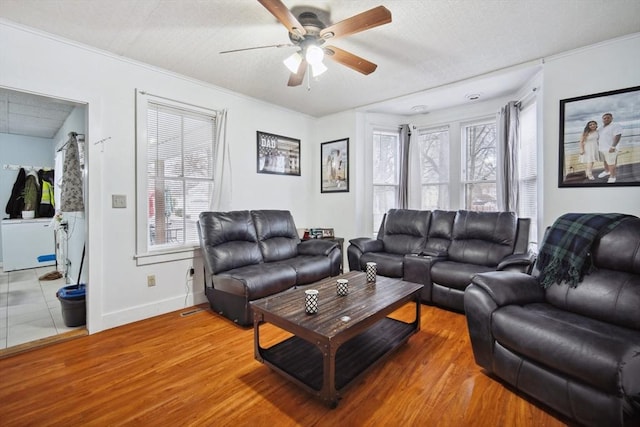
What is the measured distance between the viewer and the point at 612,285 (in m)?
1.77

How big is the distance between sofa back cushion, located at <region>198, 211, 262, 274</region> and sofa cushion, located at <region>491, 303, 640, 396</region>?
244 centimetres

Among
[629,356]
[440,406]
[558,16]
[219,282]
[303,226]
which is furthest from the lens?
[303,226]

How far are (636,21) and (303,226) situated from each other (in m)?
4.21

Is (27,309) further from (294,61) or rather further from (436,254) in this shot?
(436,254)

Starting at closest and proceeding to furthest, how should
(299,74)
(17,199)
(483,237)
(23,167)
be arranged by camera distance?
(299,74), (483,237), (17,199), (23,167)

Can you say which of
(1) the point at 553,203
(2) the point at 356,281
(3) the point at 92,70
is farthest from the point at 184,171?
(1) the point at 553,203

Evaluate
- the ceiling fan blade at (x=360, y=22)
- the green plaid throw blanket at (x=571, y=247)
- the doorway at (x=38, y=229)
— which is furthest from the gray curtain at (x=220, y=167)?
the green plaid throw blanket at (x=571, y=247)

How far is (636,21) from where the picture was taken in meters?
2.32

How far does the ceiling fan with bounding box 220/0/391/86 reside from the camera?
1.74 m

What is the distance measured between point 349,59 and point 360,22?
0.52m

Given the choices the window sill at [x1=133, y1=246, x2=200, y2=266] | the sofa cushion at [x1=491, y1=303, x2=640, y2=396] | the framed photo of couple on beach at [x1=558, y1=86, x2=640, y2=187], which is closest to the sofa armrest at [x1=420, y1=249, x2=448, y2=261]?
the framed photo of couple on beach at [x1=558, y1=86, x2=640, y2=187]

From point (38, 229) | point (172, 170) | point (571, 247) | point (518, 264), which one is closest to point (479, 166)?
point (518, 264)

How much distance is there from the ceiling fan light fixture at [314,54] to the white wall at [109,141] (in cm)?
191

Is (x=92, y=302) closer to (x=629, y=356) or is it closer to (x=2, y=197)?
(x=629, y=356)
